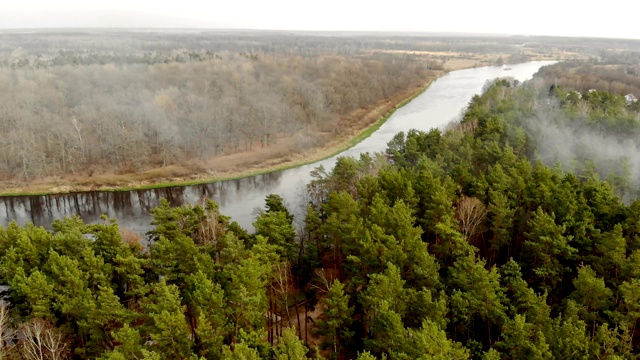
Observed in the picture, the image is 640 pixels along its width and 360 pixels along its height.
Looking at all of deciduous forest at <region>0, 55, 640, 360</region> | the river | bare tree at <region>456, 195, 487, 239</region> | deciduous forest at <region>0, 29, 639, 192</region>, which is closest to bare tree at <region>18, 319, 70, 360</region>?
deciduous forest at <region>0, 55, 640, 360</region>

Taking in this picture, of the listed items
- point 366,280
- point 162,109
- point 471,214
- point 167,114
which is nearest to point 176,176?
point 167,114

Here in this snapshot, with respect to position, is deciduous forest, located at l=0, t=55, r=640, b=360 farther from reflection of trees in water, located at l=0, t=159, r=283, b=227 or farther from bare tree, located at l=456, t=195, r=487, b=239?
reflection of trees in water, located at l=0, t=159, r=283, b=227

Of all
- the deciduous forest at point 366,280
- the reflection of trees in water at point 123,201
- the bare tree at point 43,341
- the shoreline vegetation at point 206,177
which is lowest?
the reflection of trees in water at point 123,201

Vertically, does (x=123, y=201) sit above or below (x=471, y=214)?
below

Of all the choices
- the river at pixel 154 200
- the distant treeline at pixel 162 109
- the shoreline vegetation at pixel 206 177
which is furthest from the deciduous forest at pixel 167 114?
the river at pixel 154 200

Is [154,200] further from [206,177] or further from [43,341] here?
[43,341]

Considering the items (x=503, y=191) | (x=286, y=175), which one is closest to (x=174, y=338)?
(x=503, y=191)

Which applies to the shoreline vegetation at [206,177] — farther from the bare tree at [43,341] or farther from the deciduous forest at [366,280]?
the bare tree at [43,341]

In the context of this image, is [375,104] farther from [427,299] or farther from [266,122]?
[427,299]
